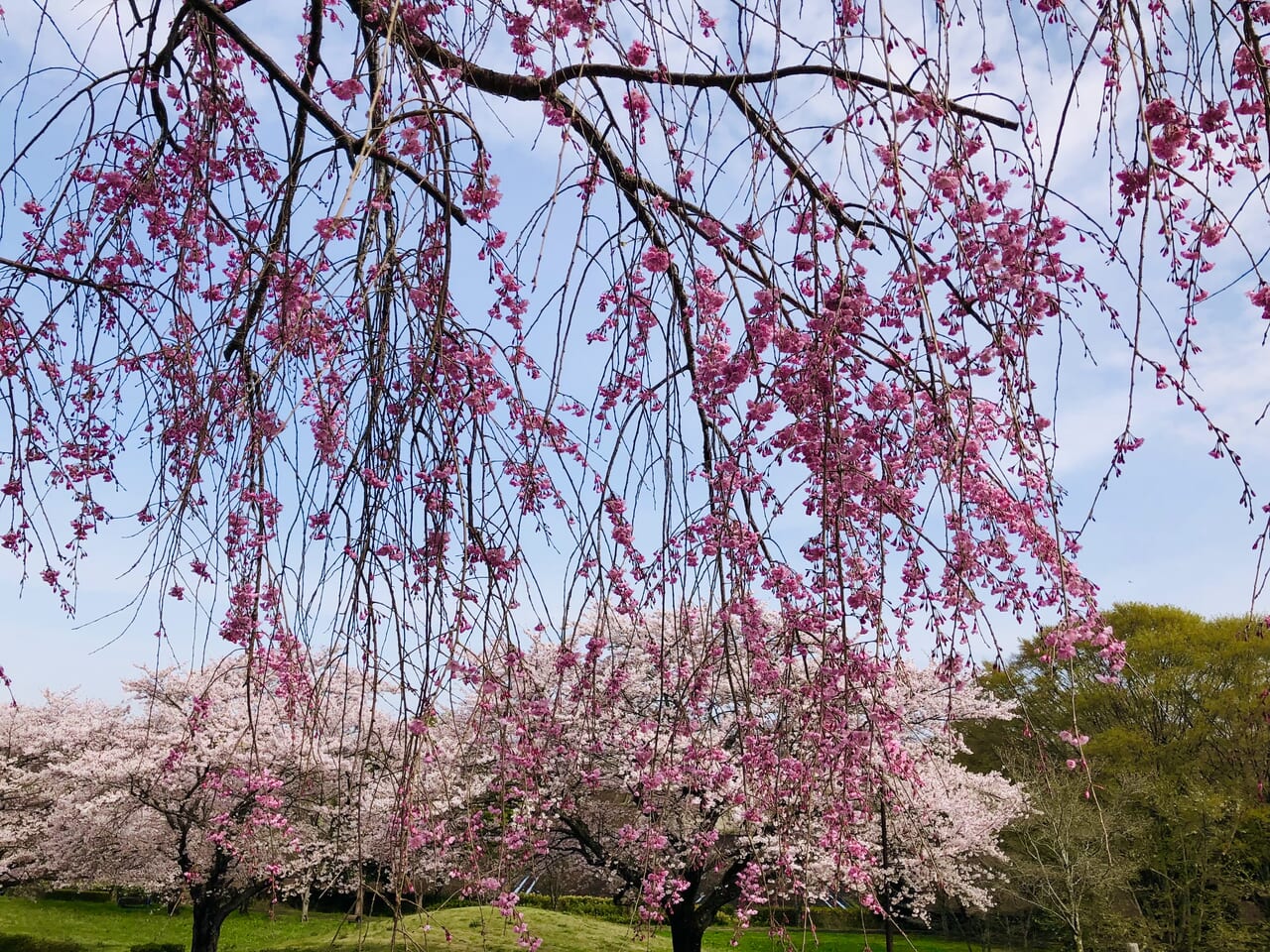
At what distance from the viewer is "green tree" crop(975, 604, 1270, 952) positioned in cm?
1367

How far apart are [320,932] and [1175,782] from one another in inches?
551

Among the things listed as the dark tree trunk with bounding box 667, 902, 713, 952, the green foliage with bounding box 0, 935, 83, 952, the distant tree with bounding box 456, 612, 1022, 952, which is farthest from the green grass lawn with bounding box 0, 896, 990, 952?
the distant tree with bounding box 456, 612, 1022, 952

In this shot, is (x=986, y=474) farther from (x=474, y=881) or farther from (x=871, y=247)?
(x=474, y=881)

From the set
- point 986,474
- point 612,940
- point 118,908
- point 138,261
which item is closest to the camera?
point 986,474

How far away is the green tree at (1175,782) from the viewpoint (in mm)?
13672

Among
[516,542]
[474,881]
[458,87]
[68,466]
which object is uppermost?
[458,87]

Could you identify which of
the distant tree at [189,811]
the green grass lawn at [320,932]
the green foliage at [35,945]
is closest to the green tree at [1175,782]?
the green grass lawn at [320,932]

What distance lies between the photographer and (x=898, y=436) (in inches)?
102

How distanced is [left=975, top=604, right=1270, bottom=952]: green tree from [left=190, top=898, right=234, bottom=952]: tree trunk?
10.7m

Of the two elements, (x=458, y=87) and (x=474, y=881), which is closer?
(x=458, y=87)

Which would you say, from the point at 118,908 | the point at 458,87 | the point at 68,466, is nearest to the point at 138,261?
the point at 68,466

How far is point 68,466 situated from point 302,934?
13.3 m

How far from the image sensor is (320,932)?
1416 cm

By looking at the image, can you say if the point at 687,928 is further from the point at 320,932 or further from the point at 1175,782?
the point at 1175,782
